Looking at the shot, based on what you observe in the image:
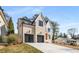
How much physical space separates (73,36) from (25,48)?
569mm

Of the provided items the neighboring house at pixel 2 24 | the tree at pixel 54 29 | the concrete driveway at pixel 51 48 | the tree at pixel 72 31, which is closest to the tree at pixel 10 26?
the neighboring house at pixel 2 24

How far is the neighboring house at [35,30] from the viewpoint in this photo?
358cm

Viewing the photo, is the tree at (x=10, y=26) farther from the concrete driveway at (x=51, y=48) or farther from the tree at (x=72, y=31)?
the tree at (x=72, y=31)

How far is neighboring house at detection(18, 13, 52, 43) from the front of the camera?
3.58 metres

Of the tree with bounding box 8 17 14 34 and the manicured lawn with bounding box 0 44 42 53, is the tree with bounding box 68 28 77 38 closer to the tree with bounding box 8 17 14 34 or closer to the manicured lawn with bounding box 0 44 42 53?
the manicured lawn with bounding box 0 44 42 53

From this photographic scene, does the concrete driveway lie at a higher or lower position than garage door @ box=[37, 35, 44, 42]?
lower

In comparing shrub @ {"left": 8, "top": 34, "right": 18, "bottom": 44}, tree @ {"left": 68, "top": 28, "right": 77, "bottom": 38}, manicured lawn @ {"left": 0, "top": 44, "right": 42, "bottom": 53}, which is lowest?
manicured lawn @ {"left": 0, "top": 44, "right": 42, "bottom": 53}

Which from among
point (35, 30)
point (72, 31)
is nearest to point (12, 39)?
point (35, 30)

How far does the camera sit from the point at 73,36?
3.59 metres

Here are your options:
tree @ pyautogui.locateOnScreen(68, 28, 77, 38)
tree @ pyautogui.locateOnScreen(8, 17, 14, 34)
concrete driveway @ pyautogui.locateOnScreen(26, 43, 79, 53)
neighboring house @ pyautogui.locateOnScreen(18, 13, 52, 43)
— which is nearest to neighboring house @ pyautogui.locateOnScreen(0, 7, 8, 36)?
tree @ pyautogui.locateOnScreen(8, 17, 14, 34)

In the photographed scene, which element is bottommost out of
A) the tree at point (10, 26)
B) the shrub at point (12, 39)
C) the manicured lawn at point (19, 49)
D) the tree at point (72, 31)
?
the manicured lawn at point (19, 49)

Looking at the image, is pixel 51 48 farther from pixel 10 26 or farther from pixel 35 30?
pixel 10 26
